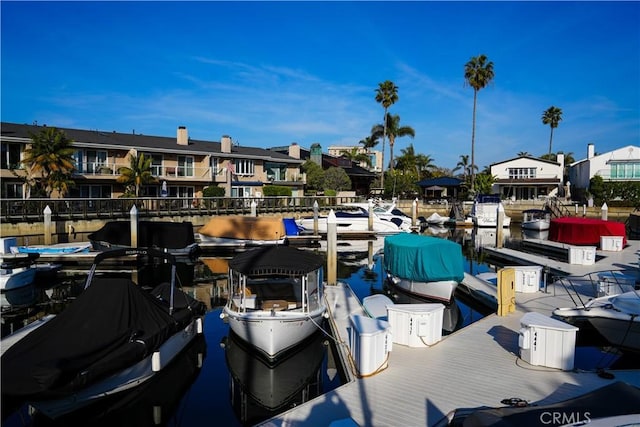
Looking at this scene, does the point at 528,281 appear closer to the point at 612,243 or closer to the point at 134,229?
the point at 612,243

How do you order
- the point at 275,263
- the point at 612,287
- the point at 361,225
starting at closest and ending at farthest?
1. the point at 275,263
2. the point at 612,287
3. the point at 361,225

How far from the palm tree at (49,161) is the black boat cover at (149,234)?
12090 mm

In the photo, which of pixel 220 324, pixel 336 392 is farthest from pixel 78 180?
pixel 336 392

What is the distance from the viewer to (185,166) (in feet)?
169

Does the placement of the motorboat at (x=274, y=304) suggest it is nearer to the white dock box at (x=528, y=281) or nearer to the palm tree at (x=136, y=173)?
the white dock box at (x=528, y=281)

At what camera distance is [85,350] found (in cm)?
919

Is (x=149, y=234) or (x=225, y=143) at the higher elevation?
(x=225, y=143)

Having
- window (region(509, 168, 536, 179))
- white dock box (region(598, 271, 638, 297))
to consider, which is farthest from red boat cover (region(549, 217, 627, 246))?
window (region(509, 168, 536, 179))

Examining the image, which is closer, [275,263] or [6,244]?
[275,263]

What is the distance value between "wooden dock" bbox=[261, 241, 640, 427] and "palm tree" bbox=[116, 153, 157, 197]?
36937 millimetres

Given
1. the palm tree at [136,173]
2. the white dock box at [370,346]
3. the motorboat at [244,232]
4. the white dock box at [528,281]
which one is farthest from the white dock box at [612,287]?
the palm tree at [136,173]

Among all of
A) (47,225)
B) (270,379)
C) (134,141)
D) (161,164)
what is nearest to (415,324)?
(270,379)

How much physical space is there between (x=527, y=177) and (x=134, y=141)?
61329 mm

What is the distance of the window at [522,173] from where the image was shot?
75.4 m
